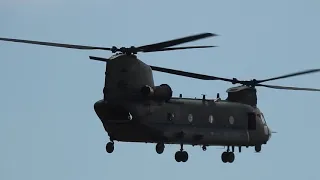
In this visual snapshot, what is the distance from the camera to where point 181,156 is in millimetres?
85750

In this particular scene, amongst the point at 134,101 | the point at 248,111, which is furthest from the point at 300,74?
the point at 134,101

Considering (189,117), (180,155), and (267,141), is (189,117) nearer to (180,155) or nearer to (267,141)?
(180,155)

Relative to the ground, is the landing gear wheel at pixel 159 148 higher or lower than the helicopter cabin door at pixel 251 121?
lower

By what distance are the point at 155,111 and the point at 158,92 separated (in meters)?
1.48

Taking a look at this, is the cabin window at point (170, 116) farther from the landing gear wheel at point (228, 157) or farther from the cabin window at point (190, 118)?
the landing gear wheel at point (228, 157)

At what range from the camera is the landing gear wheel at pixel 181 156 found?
85750mm

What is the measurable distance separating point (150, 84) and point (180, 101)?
3903 millimetres

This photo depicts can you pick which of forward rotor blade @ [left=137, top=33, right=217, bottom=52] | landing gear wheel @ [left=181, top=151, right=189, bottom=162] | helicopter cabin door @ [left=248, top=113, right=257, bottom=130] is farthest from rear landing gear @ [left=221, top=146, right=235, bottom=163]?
forward rotor blade @ [left=137, top=33, right=217, bottom=52]

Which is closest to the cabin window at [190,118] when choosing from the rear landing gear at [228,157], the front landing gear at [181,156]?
the front landing gear at [181,156]

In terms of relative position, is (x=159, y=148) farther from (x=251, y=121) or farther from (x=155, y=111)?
(x=251, y=121)

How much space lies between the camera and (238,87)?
3639 inches

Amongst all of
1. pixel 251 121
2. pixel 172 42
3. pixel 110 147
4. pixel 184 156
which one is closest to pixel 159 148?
pixel 110 147

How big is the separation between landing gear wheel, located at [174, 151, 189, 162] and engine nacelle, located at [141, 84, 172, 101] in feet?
18.6

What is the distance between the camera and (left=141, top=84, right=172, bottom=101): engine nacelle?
8025cm
